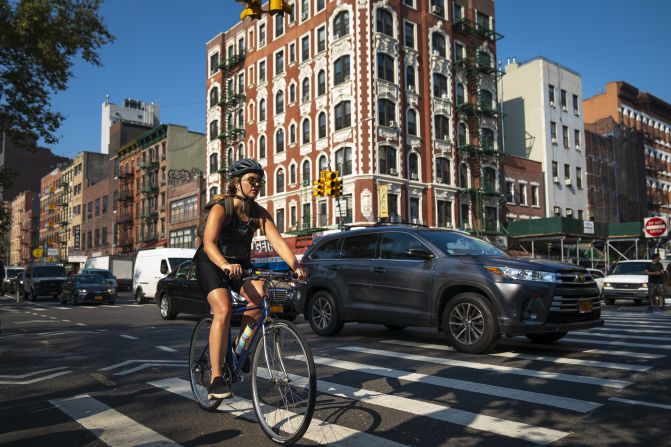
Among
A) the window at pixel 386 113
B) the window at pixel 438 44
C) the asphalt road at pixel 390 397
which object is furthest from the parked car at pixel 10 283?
the asphalt road at pixel 390 397

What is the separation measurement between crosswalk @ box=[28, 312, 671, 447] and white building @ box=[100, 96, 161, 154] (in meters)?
113

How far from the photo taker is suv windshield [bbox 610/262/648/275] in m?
21.9

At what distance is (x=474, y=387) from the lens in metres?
5.59

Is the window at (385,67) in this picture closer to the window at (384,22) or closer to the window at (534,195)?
the window at (384,22)

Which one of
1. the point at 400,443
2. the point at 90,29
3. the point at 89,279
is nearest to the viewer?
the point at 400,443

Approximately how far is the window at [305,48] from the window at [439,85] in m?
9.33

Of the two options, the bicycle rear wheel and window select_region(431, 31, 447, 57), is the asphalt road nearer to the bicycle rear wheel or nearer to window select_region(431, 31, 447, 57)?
the bicycle rear wheel

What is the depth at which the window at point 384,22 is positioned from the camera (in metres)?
37.0

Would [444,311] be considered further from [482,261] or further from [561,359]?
[561,359]

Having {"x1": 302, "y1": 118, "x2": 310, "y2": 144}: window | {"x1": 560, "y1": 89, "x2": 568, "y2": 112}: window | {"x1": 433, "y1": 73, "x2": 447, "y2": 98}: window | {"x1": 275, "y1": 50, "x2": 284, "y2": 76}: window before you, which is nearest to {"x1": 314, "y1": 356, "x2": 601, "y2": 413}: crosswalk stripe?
{"x1": 302, "y1": 118, "x2": 310, "y2": 144}: window

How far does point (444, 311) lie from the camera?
26.6 ft

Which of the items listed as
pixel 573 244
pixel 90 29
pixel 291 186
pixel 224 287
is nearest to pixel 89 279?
pixel 90 29

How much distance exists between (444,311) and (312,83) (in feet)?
111

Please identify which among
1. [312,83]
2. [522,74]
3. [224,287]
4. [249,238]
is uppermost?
[522,74]
